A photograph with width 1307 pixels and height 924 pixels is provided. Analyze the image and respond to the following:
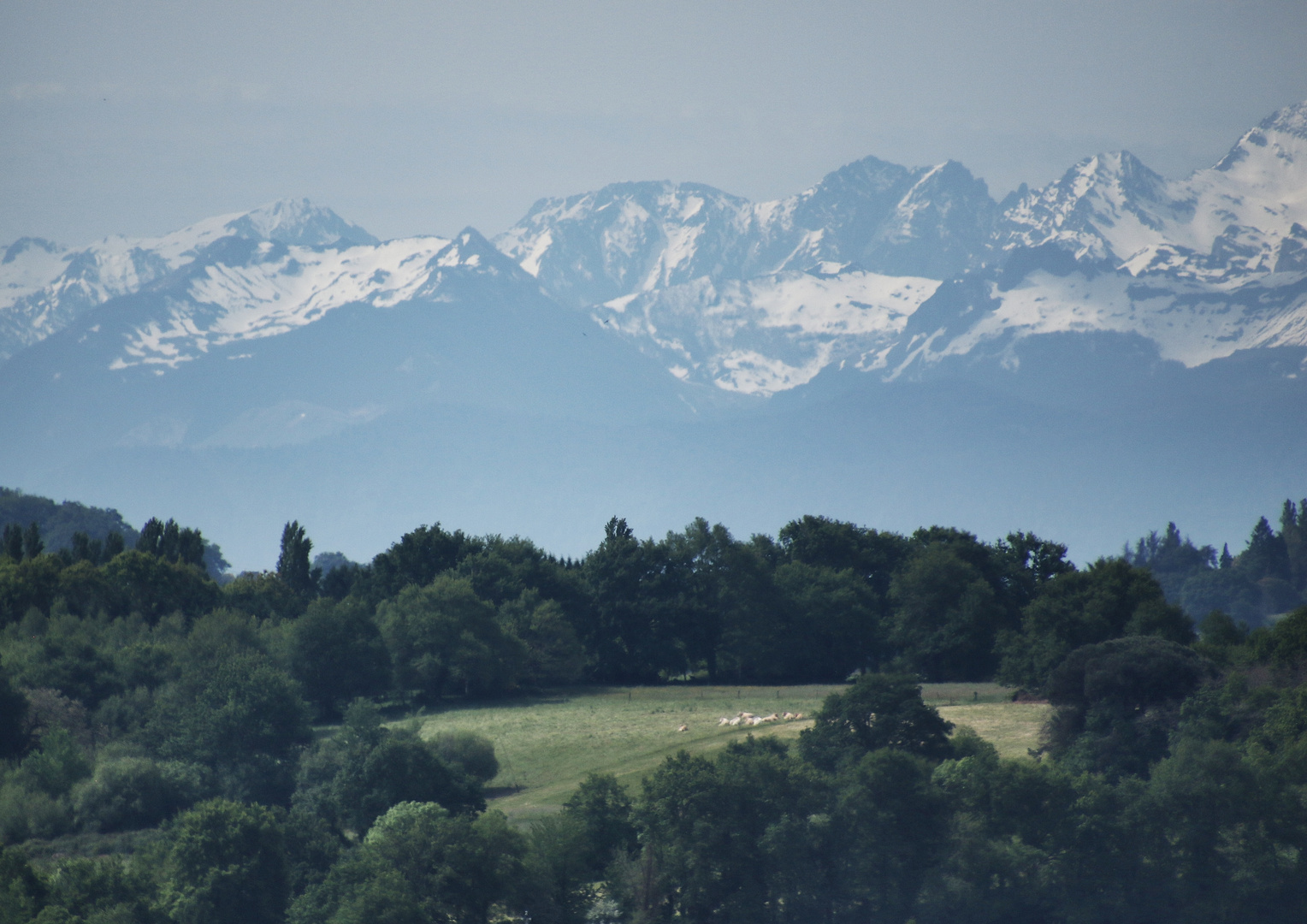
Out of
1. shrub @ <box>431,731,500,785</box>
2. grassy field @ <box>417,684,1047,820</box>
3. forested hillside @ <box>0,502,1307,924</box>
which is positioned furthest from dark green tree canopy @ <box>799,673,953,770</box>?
shrub @ <box>431,731,500,785</box>

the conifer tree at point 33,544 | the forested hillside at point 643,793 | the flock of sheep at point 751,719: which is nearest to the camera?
the forested hillside at point 643,793

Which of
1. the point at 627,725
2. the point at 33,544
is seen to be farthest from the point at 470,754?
the point at 33,544

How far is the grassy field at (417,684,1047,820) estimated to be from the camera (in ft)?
232

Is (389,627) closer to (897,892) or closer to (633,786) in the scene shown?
(633,786)

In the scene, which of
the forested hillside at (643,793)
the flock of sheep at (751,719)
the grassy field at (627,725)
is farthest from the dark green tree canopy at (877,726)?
the flock of sheep at (751,719)

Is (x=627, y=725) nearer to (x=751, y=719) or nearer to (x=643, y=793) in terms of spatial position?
(x=751, y=719)

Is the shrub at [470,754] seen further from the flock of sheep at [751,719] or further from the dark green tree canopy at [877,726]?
the dark green tree canopy at [877,726]

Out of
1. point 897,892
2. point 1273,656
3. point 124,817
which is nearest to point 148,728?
point 124,817

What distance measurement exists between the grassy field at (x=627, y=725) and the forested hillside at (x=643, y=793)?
138 inches

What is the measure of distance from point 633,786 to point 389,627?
42.0m

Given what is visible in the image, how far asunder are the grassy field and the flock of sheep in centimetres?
57

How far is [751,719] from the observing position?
8300 cm

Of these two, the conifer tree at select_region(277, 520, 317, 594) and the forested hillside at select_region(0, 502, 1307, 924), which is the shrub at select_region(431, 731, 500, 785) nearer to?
the forested hillside at select_region(0, 502, 1307, 924)

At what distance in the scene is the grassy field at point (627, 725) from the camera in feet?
232
